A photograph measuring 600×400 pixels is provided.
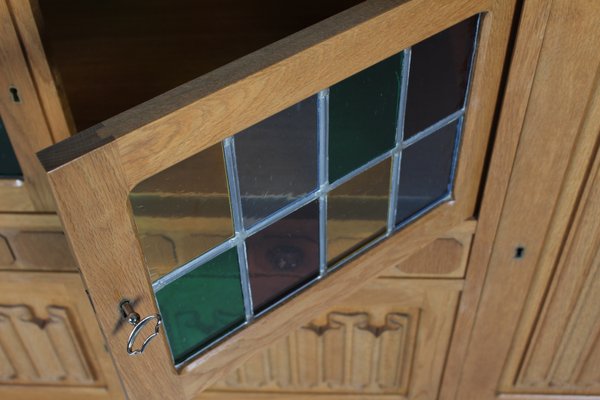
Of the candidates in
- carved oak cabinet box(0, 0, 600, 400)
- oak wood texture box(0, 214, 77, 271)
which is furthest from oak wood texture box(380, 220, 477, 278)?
oak wood texture box(0, 214, 77, 271)

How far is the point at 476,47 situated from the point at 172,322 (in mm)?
550

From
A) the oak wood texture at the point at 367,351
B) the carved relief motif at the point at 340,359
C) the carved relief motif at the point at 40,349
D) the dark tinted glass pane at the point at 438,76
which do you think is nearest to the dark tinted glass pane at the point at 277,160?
the dark tinted glass pane at the point at 438,76

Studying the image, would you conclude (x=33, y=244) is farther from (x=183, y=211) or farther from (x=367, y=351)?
(x=367, y=351)

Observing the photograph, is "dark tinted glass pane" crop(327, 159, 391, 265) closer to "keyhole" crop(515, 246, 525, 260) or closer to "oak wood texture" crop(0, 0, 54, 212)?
"keyhole" crop(515, 246, 525, 260)

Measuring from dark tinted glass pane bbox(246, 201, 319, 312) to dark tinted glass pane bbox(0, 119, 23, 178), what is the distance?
43 cm

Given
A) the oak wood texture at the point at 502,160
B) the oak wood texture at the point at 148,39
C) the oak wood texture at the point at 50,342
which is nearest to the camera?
the oak wood texture at the point at 502,160

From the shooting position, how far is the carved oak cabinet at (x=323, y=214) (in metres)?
0.75

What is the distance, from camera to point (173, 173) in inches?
31.2

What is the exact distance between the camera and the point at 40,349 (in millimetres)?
1487

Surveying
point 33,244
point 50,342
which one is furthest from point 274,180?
point 50,342

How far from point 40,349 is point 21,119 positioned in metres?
0.65

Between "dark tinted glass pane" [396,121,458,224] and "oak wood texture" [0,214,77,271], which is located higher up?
"dark tinted glass pane" [396,121,458,224]

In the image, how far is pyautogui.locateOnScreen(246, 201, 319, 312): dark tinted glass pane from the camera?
3.18ft

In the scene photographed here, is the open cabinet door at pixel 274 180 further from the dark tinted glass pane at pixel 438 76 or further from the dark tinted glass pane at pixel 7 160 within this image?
the dark tinted glass pane at pixel 7 160
